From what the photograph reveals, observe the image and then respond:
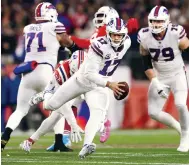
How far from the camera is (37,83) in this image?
10039 mm

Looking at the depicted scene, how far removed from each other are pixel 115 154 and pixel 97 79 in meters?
1.14

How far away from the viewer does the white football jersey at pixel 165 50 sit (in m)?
9.85

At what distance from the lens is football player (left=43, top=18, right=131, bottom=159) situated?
852 centimetres

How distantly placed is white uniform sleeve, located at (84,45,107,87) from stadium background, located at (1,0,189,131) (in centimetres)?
593

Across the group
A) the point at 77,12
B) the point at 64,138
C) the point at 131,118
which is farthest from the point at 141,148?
the point at 77,12

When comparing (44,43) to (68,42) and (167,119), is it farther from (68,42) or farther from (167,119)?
(167,119)

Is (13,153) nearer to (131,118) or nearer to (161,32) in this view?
(161,32)

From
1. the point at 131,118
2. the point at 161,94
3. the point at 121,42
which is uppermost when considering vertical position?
the point at 121,42

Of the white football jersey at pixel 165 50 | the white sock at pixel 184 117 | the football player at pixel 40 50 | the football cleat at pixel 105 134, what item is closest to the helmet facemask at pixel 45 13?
the football player at pixel 40 50

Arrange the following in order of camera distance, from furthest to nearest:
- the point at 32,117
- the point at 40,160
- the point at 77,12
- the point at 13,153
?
the point at 77,12, the point at 32,117, the point at 13,153, the point at 40,160

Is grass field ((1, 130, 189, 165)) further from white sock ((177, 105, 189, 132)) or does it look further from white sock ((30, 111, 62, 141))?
white sock ((177, 105, 189, 132))

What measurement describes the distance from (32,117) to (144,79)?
89.4 inches

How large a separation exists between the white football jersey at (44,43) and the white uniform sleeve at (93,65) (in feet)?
4.70

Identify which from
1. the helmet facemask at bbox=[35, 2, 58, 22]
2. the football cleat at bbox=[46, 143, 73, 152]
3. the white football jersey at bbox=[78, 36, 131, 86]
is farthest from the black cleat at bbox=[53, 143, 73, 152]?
the helmet facemask at bbox=[35, 2, 58, 22]
